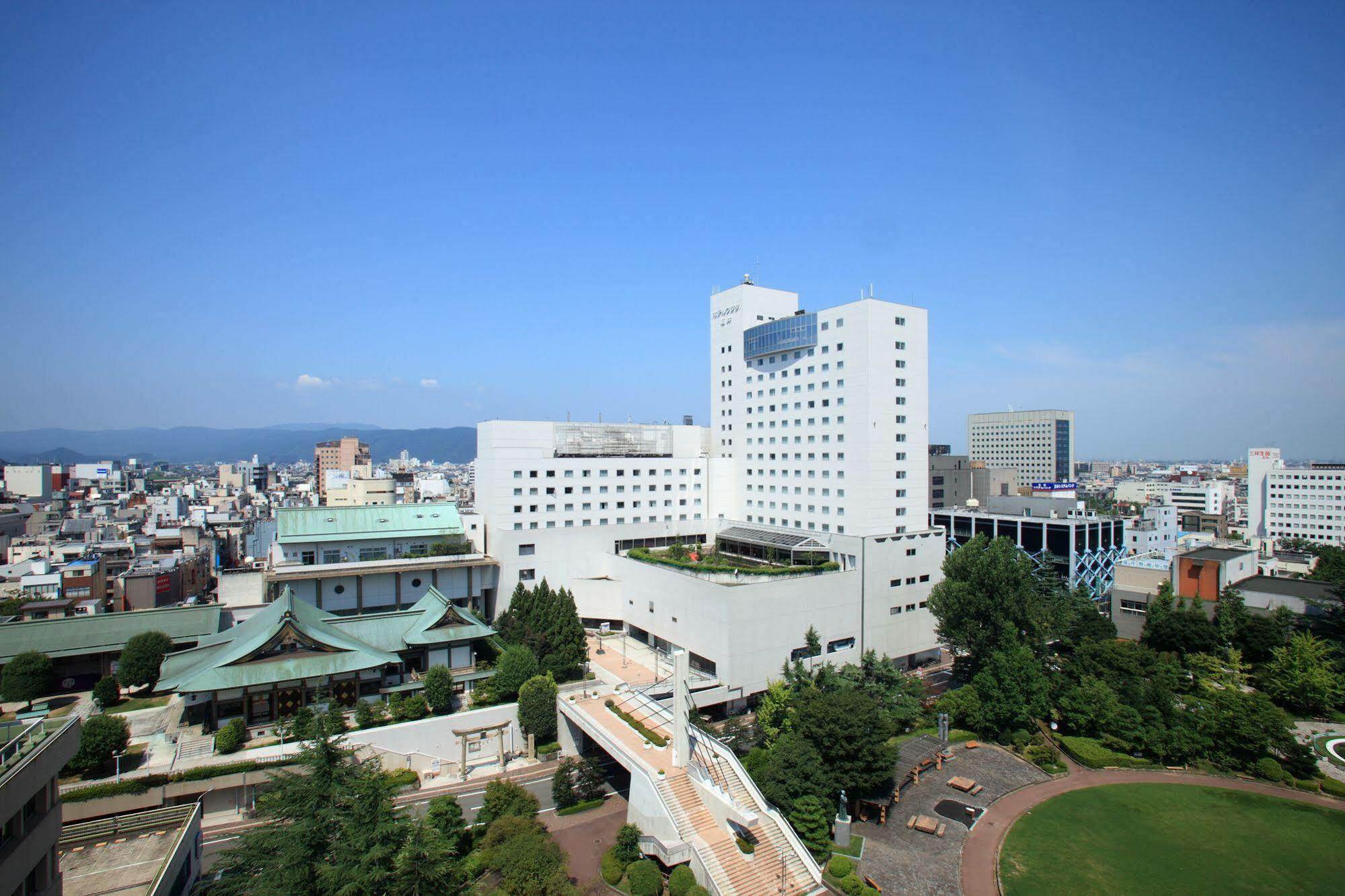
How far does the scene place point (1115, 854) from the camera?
25516 mm

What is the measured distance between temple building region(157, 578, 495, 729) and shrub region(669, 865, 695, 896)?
59.9 feet

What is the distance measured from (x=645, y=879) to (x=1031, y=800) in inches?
698

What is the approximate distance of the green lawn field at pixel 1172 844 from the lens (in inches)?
939

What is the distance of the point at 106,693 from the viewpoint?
35.2m

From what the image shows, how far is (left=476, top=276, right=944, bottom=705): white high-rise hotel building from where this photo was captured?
134 feet

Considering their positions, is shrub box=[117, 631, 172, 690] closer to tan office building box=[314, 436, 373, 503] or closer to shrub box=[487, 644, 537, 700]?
shrub box=[487, 644, 537, 700]

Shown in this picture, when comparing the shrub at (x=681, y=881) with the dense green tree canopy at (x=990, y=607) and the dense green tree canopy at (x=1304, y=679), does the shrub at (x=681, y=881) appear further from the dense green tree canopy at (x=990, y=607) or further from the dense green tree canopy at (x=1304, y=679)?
the dense green tree canopy at (x=1304, y=679)

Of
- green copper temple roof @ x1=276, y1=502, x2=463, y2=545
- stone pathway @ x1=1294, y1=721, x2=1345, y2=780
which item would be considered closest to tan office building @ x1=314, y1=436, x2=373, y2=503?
green copper temple roof @ x1=276, y1=502, x2=463, y2=545

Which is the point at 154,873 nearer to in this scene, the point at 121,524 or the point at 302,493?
the point at 121,524

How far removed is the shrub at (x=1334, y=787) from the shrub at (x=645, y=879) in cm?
2965

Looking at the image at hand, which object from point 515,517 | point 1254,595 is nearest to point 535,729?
point 515,517

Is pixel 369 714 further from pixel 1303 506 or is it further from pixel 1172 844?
pixel 1303 506

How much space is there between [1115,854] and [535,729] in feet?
80.9

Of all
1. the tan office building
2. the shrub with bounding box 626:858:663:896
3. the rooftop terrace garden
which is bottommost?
the shrub with bounding box 626:858:663:896
